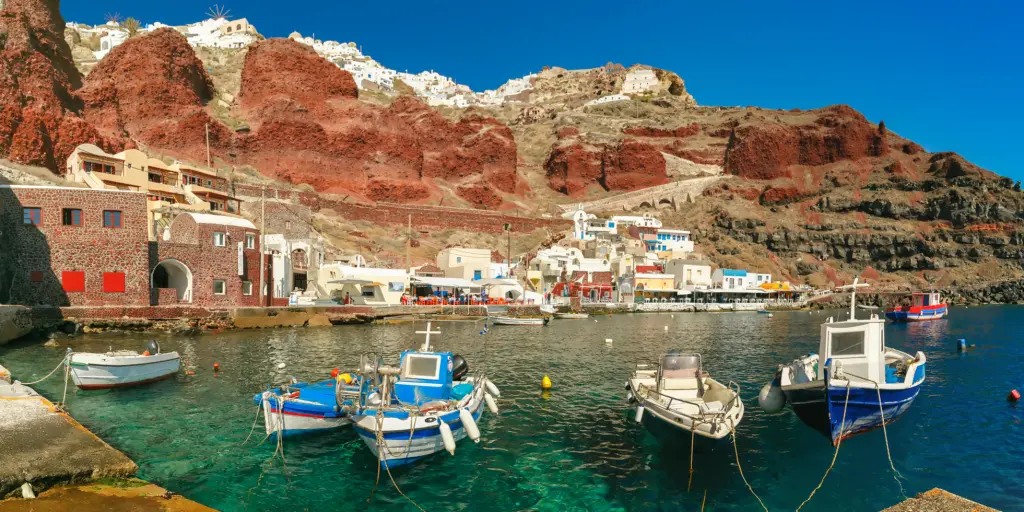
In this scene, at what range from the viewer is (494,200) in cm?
11162

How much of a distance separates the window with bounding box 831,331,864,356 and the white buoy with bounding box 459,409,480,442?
11414 millimetres

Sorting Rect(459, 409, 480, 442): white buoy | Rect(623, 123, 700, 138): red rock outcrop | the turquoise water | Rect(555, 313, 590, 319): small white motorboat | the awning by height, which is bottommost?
the turquoise water

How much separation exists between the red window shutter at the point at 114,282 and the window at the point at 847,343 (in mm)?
39544

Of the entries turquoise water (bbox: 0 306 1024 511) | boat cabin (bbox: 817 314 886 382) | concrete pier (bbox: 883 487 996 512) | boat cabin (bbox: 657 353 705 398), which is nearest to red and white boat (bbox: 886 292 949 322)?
turquoise water (bbox: 0 306 1024 511)

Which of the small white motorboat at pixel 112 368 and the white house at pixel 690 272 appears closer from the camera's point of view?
the small white motorboat at pixel 112 368

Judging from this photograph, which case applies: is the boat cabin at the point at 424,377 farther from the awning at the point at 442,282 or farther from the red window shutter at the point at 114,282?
the awning at the point at 442,282

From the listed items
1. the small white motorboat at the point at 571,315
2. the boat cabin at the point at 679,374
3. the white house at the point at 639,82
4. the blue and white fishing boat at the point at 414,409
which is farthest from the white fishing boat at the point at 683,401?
the white house at the point at 639,82

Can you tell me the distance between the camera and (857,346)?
673 inches

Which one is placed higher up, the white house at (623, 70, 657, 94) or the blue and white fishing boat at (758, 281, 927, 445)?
the white house at (623, 70, 657, 94)

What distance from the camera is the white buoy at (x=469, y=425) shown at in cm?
1358

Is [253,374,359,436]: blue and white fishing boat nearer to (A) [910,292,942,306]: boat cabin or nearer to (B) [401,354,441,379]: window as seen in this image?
(B) [401,354,441,379]: window

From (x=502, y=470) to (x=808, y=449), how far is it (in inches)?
344

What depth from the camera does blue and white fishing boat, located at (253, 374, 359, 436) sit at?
15125 millimetres

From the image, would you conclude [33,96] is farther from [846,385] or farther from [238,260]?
[846,385]
